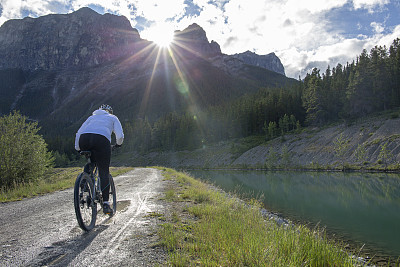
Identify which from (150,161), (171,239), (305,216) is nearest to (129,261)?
(171,239)

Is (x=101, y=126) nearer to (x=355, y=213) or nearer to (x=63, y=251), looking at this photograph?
(x=63, y=251)

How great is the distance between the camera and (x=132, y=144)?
12744cm

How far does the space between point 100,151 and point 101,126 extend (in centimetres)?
63

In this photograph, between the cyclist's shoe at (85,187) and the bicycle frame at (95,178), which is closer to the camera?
the cyclist's shoe at (85,187)

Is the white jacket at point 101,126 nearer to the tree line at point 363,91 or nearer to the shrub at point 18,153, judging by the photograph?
the shrub at point 18,153

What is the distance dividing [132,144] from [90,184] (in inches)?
4974

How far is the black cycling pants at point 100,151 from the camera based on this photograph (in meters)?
5.82

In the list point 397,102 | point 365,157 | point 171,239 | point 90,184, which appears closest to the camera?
point 171,239

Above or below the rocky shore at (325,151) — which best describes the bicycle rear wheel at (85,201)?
above

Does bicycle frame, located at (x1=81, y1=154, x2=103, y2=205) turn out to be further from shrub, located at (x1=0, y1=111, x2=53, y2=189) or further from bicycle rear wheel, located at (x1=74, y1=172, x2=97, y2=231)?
shrub, located at (x1=0, y1=111, x2=53, y2=189)

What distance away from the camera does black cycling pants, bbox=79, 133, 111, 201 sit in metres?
5.82

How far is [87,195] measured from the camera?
18.2 feet

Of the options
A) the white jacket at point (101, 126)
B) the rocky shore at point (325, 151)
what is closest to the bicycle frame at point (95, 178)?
the white jacket at point (101, 126)

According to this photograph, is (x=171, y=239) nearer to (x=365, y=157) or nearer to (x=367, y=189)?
(x=367, y=189)
